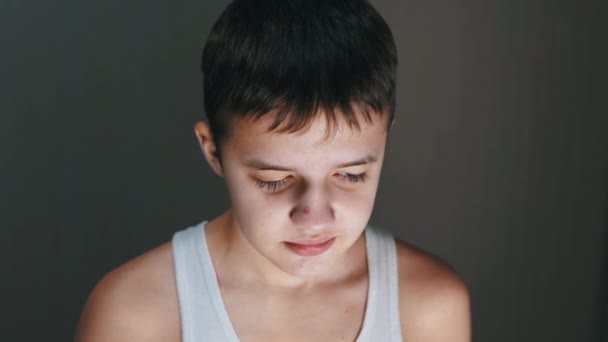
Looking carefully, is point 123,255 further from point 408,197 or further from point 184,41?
point 408,197

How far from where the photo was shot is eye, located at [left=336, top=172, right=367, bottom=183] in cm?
99

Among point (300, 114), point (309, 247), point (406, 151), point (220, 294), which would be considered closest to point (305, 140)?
point (300, 114)

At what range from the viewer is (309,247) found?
100cm

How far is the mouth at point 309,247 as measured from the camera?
1.00 metres

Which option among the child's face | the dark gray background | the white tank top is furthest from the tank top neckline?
the dark gray background

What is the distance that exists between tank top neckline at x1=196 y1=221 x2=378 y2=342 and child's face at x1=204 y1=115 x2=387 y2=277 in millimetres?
138

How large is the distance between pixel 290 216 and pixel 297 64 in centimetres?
16

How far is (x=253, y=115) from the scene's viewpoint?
95cm

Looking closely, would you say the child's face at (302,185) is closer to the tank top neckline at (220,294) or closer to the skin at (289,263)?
the skin at (289,263)

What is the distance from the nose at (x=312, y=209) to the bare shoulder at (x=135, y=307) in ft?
0.81

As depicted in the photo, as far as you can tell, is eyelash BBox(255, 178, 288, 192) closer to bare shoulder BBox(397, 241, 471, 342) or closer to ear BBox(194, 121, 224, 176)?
ear BBox(194, 121, 224, 176)

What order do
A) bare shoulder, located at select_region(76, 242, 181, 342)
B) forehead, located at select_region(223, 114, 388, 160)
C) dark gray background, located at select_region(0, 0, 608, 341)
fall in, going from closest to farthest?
forehead, located at select_region(223, 114, 388, 160), bare shoulder, located at select_region(76, 242, 181, 342), dark gray background, located at select_region(0, 0, 608, 341)

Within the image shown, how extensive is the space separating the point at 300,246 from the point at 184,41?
0.53 meters

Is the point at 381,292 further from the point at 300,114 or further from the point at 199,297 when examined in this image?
the point at 300,114
